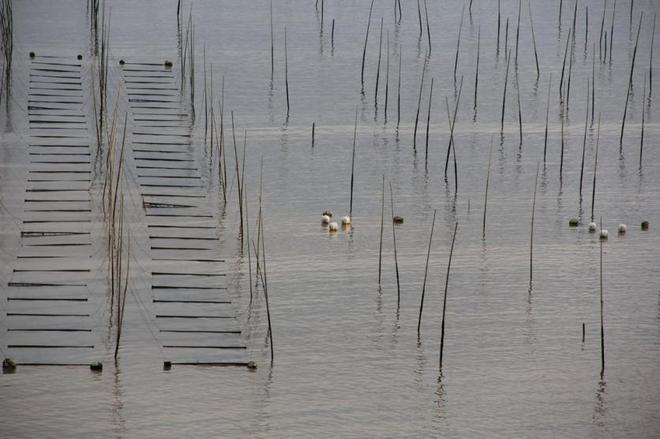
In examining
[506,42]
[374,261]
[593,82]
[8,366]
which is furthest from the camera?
[506,42]

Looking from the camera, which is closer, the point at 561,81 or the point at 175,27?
the point at 561,81

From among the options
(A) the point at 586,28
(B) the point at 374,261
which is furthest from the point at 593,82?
(B) the point at 374,261

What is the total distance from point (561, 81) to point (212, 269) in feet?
11.7

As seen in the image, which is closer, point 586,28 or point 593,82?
point 593,82

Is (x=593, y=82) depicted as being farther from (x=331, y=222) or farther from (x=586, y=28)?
(x=331, y=222)

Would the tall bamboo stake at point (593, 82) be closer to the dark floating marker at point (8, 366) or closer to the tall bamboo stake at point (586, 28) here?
the tall bamboo stake at point (586, 28)

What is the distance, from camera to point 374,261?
19.9ft

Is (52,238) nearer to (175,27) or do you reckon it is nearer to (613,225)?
(613,225)

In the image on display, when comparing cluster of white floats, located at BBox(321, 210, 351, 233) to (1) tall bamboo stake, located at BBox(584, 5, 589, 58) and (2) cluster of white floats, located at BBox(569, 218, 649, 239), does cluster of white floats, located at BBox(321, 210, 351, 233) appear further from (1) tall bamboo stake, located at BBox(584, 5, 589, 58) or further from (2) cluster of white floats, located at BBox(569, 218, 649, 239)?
(1) tall bamboo stake, located at BBox(584, 5, 589, 58)

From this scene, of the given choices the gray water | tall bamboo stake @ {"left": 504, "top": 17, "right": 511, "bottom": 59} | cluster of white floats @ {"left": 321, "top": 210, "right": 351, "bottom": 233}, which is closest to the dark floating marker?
the gray water

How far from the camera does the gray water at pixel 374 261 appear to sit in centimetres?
471

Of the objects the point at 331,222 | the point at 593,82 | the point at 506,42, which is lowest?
the point at 331,222

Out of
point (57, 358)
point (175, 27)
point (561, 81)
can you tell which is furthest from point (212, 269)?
point (175, 27)

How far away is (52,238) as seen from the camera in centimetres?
612
